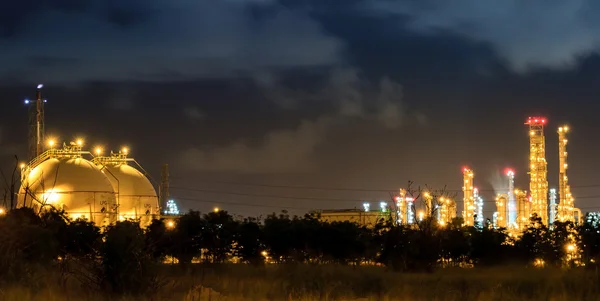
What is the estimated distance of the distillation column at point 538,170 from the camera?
100812mm

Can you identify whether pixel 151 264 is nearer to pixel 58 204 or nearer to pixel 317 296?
pixel 317 296

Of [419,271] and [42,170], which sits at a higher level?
[42,170]

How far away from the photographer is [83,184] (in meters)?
82.6

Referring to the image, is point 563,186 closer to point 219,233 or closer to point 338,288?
point 219,233

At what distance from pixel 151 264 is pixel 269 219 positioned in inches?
1343

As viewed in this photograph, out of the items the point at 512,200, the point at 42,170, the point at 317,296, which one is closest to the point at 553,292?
the point at 317,296

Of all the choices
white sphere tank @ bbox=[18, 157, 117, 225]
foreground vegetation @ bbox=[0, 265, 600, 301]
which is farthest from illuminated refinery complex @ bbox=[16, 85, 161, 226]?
foreground vegetation @ bbox=[0, 265, 600, 301]

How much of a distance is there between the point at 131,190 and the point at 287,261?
52.6 metres

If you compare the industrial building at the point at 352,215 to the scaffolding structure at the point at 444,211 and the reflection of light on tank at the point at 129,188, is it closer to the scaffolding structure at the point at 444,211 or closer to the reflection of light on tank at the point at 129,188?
the scaffolding structure at the point at 444,211

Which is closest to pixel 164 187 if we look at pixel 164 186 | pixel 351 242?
pixel 164 186

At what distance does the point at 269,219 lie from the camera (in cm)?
6334

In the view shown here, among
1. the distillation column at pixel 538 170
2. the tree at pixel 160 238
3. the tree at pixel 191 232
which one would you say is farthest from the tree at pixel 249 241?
the distillation column at pixel 538 170

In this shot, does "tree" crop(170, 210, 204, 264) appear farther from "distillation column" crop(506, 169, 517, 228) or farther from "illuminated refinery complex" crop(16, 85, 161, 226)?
Answer: "distillation column" crop(506, 169, 517, 228)

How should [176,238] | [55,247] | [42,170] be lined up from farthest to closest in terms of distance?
[42,170] < [176,238] < [55,247]
